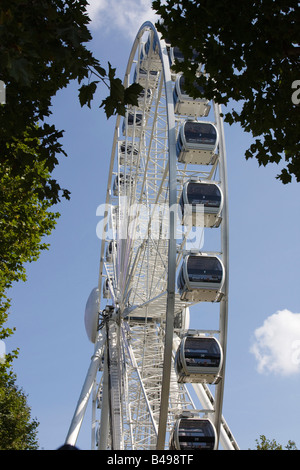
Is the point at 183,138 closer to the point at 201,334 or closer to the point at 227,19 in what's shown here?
the point at 201,334

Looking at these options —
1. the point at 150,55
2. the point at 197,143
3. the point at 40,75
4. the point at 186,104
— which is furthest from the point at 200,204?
the point at 40,75

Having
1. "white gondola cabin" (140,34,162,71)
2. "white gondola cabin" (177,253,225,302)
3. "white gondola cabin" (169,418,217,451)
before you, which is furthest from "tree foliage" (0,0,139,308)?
"white gondola cabin" (140,34,162,71)

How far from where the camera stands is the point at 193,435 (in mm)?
14523

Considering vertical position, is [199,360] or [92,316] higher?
[92,316]

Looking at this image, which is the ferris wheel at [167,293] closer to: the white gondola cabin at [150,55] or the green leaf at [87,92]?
the white gondola cabin at [150,55]

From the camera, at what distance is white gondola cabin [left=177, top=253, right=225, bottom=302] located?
1537cm

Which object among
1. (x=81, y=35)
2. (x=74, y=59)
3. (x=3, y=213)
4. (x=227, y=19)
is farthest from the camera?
(x=3, y=213)

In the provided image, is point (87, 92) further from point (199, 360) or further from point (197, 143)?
point (197, 143)

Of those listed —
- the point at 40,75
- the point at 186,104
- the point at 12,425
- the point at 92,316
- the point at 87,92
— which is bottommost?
the point at 12,425

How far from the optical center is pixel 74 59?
17.5 ft

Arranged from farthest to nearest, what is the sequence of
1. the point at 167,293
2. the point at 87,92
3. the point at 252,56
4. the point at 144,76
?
1. the point at 144,76
2. the point at 167,293
3. the point at 252,56
4. the point at 87,92

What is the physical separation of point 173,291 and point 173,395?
571 cm

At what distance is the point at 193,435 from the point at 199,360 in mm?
1786

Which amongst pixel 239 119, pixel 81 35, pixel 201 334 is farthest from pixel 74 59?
pixel 201 334
